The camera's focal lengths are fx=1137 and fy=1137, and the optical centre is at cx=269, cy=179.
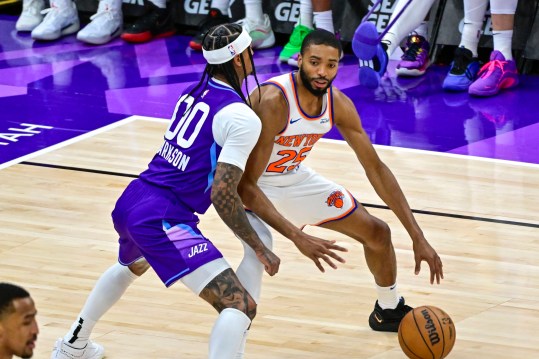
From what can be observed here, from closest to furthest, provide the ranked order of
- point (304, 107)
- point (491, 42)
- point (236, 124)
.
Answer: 1. point (236, 124)
2. point (304, 107)
3. point (491, 42)

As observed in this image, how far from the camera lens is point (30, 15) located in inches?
475

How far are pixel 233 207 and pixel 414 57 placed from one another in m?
6.30

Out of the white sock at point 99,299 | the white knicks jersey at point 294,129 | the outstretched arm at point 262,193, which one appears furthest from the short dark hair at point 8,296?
the white knicks jersey at point 294,129

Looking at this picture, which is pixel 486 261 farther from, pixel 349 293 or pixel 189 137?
pixel 189 137

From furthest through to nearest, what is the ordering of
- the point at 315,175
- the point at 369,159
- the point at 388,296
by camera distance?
1. the point at 388,296
2. the point at 315,175
3. the point at 369,159

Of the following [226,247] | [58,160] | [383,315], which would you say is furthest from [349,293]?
[58,160]

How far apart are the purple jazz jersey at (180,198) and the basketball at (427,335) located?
1049 mm

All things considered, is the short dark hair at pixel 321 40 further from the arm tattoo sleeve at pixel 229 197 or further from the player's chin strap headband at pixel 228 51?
the arm tattoo sleeve at pixel 229 197

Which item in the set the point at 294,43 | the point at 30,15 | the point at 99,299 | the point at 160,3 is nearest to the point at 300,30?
the point at 294,43

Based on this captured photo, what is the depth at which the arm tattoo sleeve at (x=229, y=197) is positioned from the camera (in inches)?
174

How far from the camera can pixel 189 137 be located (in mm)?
4605

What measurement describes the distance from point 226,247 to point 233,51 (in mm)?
2127

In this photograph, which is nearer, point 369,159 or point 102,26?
point 369,159

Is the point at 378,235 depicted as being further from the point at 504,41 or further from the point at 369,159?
the point at 504,41
